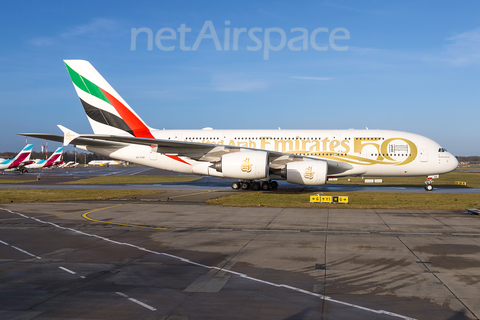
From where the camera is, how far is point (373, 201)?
24000 mm

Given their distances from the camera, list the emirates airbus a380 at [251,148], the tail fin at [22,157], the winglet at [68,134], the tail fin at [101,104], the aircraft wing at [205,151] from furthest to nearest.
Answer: the tail fin at [22,157]
the tail fin at [101,104]
the emirates airbus a380 at [251,148]
the aircraft wing at [205,151]
the winglet at [68,134]

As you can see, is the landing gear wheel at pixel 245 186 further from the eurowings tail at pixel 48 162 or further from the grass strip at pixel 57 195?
the eurowings tail at pixel 48 162

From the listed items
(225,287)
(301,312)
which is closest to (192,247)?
(225,287)

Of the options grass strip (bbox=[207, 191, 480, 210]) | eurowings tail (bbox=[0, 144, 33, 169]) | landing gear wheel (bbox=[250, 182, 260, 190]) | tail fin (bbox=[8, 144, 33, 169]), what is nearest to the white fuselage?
landing gear wheel (bbox=[250, 182, 260, 190])

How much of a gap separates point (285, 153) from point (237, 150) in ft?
13.1

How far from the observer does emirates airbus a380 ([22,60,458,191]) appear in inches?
1157

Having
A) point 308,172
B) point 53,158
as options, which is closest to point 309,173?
point 308,172

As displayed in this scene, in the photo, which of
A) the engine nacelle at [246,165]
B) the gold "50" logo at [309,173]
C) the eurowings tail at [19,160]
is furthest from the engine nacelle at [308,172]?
the eurowings tail at [19,160]

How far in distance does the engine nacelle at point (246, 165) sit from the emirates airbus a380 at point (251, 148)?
0.08 meters

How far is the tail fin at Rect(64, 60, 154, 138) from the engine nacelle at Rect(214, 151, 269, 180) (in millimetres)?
9376

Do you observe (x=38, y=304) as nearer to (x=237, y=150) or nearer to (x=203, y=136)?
(x=237, y=150)

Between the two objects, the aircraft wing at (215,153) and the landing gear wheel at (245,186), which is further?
the landing gear wheel at (245,186)

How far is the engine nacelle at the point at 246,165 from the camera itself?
89.9ft

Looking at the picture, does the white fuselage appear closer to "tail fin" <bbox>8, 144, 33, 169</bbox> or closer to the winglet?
the winglet
